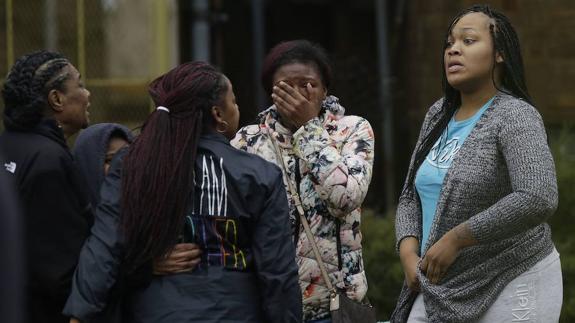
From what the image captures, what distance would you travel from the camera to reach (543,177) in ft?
14.1

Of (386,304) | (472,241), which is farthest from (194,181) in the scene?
(386,304)

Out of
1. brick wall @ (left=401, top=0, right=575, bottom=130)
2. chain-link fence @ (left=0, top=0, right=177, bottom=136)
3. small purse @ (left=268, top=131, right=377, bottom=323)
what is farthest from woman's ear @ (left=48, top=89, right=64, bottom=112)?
brick wall @ (left=401, top=0, right=575, bottom=130)

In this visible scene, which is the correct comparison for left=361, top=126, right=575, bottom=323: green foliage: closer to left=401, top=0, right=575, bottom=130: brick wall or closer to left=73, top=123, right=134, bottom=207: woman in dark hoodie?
left=401, top=0, right=575, bottom=130: brick wall

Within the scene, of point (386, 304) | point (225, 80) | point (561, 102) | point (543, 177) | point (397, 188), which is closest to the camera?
point (543, 177)

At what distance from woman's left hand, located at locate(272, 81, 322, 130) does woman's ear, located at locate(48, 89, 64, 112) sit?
909mm

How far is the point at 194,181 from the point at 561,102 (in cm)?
573

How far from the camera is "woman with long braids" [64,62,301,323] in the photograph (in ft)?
14.3

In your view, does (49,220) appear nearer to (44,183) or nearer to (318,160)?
(44,183)

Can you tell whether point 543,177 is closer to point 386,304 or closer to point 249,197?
point 249,197

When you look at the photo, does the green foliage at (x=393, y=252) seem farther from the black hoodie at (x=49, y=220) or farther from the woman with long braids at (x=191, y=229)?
the woman with long braids at (x=191, y=229)

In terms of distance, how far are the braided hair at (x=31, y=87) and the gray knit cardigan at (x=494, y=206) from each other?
1655mm

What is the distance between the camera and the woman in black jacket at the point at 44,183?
4.84 m

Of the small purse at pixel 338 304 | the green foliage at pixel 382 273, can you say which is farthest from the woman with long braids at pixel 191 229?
the green foliage at pixel 382 273

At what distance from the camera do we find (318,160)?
4.81 metres
